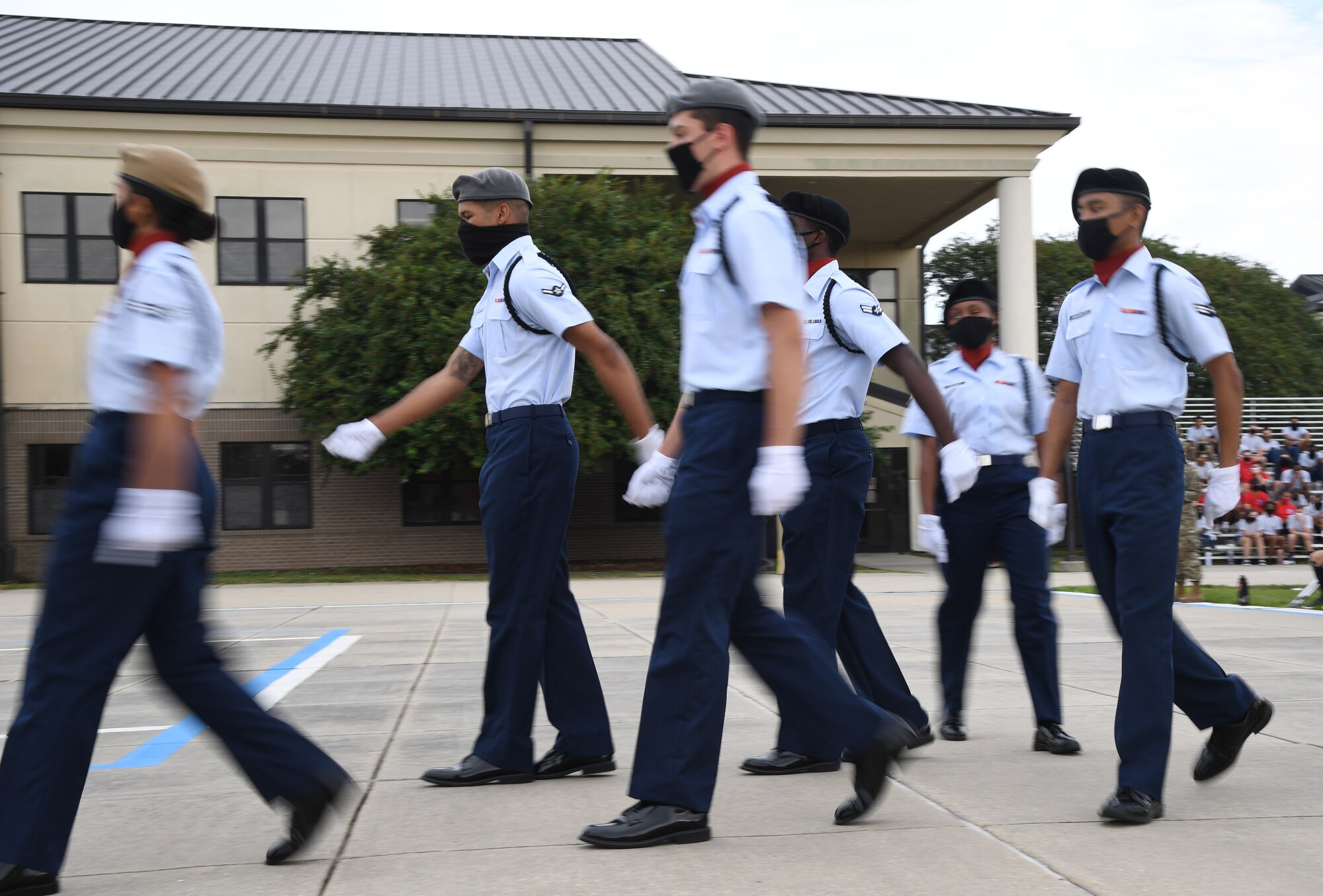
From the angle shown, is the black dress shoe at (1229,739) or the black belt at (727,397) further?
the black dress shoe at (1229,739)

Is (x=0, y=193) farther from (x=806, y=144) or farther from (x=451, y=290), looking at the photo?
(x=806, y=144)

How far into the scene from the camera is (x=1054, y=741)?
4.83m

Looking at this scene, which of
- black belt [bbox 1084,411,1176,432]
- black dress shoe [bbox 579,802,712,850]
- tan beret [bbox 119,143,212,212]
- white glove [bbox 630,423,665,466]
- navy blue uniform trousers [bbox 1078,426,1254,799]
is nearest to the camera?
tan beret [bbox 119,143,212,212]

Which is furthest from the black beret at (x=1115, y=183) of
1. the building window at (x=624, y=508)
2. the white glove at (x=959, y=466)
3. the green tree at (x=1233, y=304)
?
the green tree at (x=1233, y=304)

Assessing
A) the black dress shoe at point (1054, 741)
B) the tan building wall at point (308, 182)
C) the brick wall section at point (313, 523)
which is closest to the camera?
the black dress shoe at point (1054, 741)

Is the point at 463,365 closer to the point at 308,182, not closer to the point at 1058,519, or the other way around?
the point at 1058,519

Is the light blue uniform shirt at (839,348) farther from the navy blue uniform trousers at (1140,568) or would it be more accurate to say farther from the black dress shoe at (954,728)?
the black dress shoe at (954,728)

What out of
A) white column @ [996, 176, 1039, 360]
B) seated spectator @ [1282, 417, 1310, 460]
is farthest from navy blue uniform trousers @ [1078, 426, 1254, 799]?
seated spectator @ [1282, 417, 1310, 460]

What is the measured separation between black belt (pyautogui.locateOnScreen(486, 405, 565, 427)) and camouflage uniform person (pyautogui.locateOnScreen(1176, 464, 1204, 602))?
930 centimetres

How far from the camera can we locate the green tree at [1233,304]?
123ft

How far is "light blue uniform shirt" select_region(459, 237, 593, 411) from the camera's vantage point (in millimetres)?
4270

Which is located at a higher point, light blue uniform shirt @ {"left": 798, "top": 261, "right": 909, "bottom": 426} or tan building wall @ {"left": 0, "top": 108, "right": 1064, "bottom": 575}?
tan building wall @ {"left": 0, "top": 108, "right": 1064, "bottom": 575}

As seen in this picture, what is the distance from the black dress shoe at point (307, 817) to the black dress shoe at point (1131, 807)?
7.20 ft

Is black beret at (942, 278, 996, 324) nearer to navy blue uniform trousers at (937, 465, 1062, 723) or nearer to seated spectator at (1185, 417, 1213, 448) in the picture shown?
navy blue uniform trousers at (937, 465, 1062, 723)
